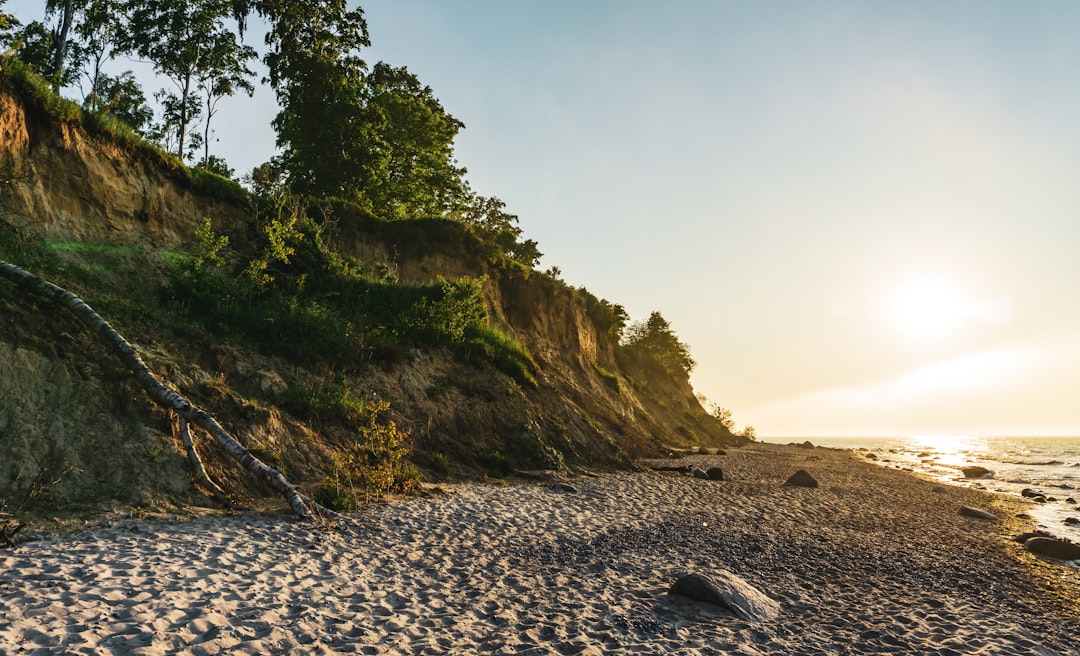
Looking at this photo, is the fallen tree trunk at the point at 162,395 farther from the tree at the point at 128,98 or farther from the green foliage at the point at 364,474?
the tree at the point at 128,98

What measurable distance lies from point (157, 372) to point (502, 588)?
9694 mm

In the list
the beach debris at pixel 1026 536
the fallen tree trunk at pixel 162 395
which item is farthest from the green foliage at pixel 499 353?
the beach debris at pixel 1026 536

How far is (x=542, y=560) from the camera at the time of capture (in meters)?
9.48

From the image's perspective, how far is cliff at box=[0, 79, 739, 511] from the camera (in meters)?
9.78

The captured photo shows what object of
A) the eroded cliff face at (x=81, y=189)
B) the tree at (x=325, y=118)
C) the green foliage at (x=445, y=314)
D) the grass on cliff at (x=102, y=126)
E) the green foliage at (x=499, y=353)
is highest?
the tree at (x=325, y=118)

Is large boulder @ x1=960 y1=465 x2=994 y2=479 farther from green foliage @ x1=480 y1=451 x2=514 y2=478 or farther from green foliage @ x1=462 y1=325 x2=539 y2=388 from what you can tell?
green foliage @ x1=480 y1=451 x2=514 y2=478

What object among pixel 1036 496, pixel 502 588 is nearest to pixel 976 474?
pixel 1036 496

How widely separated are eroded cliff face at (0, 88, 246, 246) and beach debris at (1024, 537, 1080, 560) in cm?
2719

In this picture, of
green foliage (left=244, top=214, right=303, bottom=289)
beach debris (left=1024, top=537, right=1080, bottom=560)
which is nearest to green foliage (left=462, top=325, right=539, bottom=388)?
green foliage (left=244, top=214, right=303, bottom=289)

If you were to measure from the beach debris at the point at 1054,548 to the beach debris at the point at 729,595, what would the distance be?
10.2 metres

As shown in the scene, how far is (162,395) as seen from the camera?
10.8 meters

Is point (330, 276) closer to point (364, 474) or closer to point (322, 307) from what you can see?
point (322, 307)

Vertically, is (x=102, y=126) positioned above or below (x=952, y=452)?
above

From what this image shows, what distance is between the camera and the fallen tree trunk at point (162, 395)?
1011cm
